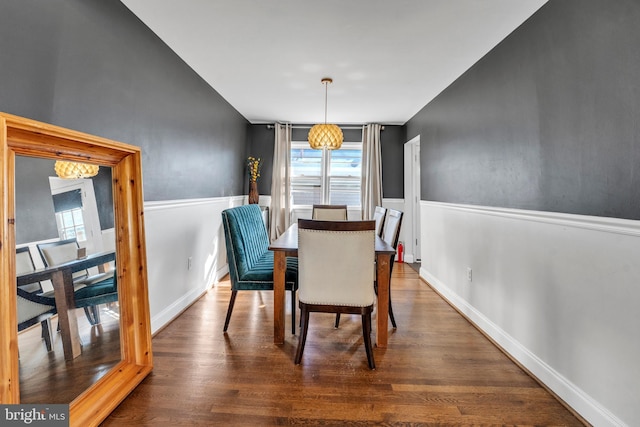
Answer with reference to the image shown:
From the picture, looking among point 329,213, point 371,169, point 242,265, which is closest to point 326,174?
point 371,169

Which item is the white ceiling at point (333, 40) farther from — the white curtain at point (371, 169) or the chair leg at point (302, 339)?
the chair leg at point (302, 339)

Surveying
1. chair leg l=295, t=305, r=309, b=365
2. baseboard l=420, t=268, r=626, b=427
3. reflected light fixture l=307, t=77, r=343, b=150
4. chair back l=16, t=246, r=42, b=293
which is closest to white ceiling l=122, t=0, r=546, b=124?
reflected light fixture l=307, t=77, r=343, b=150

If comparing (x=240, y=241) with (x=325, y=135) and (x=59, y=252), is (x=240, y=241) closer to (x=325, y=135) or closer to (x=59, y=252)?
(x=59, y=252)

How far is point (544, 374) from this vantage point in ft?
5.70

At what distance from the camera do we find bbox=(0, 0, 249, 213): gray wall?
4.35ft

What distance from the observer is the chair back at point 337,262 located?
1838 millimetres

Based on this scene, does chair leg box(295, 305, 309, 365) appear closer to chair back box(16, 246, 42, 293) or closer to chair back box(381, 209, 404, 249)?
chair back box(381, 209, 404, 249)

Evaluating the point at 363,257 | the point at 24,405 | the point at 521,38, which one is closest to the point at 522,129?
the point at 521,38

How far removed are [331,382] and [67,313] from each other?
1404 mm

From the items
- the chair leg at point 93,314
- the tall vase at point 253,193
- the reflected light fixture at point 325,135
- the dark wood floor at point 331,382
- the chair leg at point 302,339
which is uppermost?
the reflected light fixture at point 325,135

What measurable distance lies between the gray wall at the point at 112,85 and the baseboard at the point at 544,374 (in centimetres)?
284

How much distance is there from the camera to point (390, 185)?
5035 millimetres

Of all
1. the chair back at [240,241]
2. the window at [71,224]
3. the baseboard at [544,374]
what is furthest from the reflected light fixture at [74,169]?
the baseboard at [544,374]

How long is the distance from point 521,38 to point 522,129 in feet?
2.07
